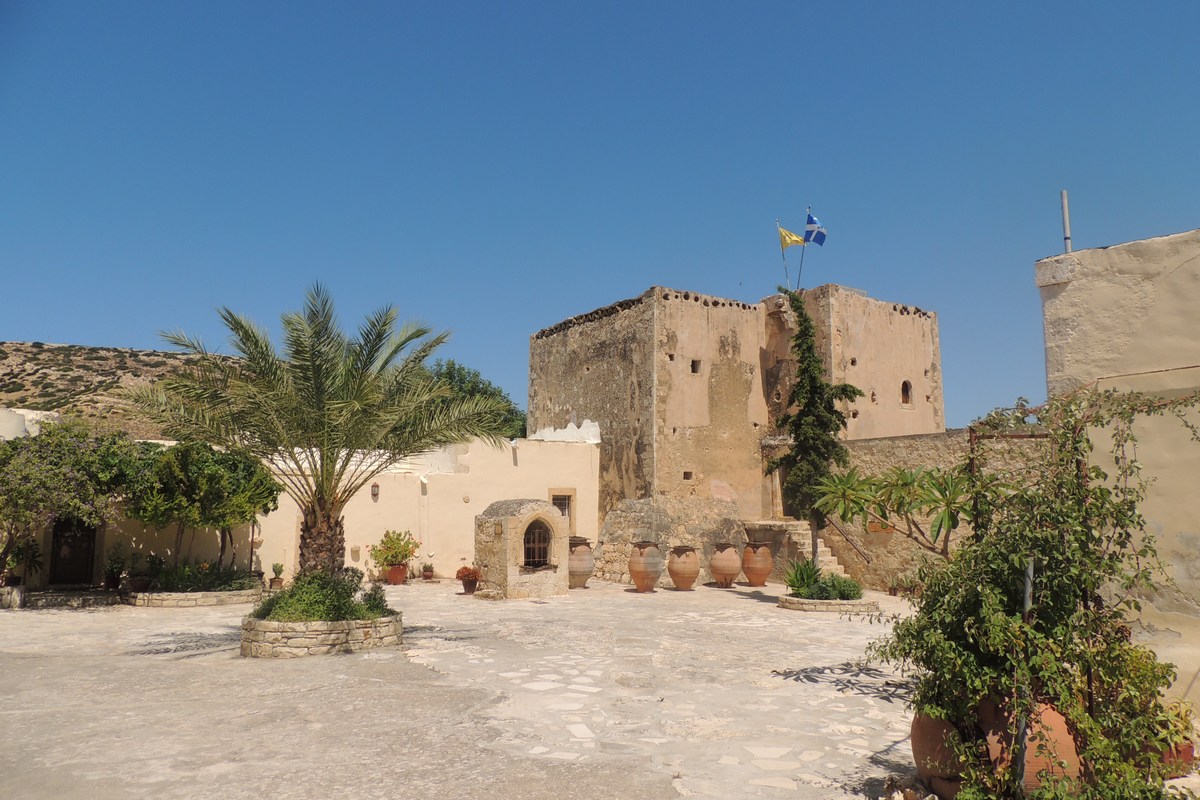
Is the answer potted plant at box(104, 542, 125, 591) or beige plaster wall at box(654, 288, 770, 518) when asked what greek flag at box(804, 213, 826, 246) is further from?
potted plant at box(104, 542, 125, 591)

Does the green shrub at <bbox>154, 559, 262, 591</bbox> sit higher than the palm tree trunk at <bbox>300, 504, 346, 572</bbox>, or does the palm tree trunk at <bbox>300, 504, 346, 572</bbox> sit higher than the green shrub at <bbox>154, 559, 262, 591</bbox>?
the palm tree trunk at <bbox>300, 504, 346, 572</bbox>

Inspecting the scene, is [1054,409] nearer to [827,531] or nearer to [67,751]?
[67,751]

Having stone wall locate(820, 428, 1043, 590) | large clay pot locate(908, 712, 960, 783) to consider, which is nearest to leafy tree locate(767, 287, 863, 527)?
stone wall locate(820, 428, 1043, 590)

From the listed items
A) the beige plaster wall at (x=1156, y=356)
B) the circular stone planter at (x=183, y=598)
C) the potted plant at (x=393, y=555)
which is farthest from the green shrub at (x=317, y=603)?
the beige plaster wall at (x=1156, y=356)

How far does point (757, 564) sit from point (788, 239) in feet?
28.9

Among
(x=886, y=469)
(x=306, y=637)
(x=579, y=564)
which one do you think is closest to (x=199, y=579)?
(x=306, y=637)

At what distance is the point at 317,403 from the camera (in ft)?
33.3

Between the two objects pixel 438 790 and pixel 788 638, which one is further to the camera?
pixel 788 638

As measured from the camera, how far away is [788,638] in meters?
10.9

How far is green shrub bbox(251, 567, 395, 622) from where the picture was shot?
9836 mm

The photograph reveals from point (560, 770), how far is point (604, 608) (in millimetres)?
8714

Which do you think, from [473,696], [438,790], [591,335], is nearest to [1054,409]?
[438,790]

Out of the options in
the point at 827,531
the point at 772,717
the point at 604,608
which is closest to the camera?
the point at 772,717

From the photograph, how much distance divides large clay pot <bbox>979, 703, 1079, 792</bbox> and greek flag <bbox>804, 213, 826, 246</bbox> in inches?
707
